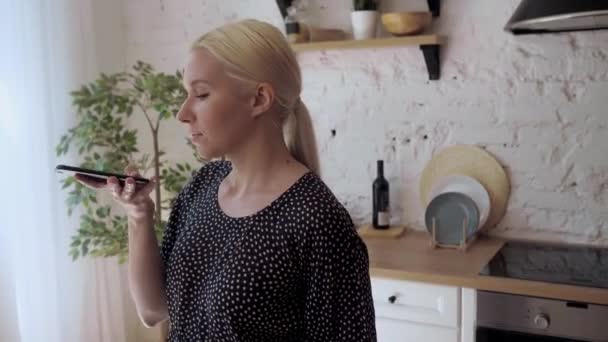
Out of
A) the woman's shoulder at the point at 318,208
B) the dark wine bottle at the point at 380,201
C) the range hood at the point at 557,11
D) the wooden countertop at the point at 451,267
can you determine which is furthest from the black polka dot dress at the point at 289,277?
the dark wine bottle at the point at 380,201

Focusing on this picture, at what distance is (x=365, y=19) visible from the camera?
2.07 metres

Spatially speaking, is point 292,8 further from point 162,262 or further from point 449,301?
point 162,262

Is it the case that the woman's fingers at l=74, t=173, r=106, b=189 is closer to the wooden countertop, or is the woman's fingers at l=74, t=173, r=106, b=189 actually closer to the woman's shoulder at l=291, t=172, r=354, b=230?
the woman's shoulder at l=291, t=172, r=354, b=230

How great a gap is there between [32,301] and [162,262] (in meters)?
1.24

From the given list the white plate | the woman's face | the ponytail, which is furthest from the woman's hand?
the white plate


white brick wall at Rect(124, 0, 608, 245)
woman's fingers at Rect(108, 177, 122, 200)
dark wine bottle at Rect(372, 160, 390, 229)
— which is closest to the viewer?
woman's fingers at Rect(108, 177, 122, 200)

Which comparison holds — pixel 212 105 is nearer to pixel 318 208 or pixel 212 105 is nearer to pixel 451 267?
pixel 318 208

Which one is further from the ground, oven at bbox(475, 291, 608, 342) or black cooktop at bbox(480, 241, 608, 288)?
black cooktop at bbox(480, 241, 608, 288)

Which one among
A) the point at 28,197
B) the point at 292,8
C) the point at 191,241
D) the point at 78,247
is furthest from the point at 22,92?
the point at 191,241

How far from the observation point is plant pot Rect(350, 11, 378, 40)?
207 cm

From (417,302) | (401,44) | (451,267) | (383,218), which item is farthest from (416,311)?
(401,44)

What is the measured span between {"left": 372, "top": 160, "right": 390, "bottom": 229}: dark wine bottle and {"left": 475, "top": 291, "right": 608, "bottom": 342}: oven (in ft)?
1.88

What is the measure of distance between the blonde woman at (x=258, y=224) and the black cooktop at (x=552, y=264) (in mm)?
910

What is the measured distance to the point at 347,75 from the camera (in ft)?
7.46
